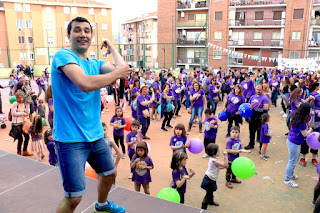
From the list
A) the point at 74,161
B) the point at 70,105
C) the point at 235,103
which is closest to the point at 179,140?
the point at 235,103

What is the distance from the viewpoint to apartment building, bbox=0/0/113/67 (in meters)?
34.4

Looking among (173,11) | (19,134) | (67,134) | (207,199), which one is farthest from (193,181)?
(173,11)

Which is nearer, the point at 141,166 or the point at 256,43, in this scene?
the point at 141,166

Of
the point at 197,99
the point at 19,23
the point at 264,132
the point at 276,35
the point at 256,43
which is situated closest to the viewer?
the point at 264,132

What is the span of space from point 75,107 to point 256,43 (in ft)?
109

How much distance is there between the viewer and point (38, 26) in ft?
124

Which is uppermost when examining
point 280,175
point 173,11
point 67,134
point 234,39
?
point 173,11

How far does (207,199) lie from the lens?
4051 millimetres

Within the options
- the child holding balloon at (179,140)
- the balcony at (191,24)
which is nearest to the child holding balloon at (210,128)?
the child holding balloon at (179,140)

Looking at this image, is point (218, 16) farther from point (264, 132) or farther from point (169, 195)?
point (169, 195)

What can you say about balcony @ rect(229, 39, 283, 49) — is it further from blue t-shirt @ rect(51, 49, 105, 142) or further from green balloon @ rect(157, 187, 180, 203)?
blue t-shirt @ rect(51, 49, 105, 142)

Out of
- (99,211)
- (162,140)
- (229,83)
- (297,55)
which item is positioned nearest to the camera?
(99,211)

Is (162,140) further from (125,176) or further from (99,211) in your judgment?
(99,211)

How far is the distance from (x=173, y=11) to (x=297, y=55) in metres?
16.5
